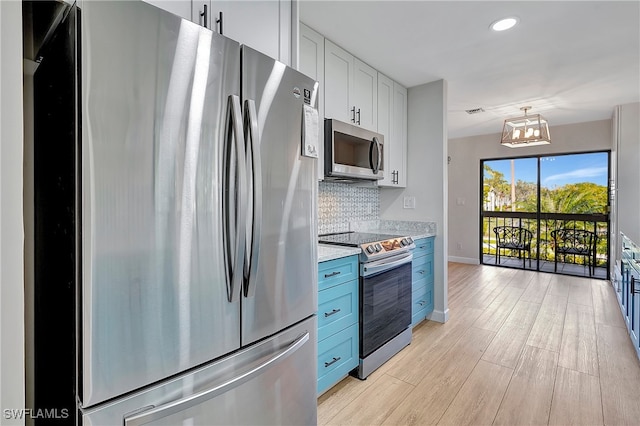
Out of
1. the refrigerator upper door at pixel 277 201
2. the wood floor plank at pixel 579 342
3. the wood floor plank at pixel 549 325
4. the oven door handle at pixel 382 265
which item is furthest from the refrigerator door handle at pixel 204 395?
the wood floor plank at pixel 549 325

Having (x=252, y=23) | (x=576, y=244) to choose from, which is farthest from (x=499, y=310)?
(x=252, y=23)

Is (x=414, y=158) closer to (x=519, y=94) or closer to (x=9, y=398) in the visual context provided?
(x=519, y=94)

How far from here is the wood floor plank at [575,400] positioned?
1796 mm

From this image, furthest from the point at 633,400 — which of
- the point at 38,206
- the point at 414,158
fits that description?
the point at 38,206

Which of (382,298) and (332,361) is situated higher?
(382,298)

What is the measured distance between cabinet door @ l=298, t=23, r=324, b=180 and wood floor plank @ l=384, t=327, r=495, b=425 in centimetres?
161

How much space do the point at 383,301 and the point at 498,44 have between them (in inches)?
90.0

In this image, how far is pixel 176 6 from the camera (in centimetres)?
112

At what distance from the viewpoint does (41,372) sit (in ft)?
3.18

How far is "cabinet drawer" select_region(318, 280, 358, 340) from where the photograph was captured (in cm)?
191

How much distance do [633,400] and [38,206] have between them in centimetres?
319

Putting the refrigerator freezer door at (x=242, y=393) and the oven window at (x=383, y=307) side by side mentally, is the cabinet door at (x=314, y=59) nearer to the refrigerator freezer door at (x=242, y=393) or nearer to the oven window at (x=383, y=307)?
the oven window at (x=383, y=307)

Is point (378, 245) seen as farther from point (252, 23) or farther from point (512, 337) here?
point (512, 337)

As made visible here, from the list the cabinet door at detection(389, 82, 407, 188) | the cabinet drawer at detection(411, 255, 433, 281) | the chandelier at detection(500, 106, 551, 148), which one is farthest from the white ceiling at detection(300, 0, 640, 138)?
the cabinet drawer at detection(411, 255, 433, 281)
